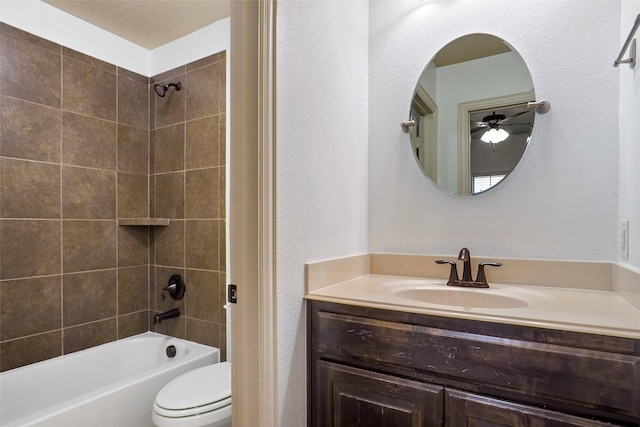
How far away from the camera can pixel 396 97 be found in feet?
5.43

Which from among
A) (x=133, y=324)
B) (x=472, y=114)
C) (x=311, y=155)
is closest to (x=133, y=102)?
(x=133, y=324)

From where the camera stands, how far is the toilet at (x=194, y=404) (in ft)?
4.58

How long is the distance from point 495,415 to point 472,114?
1171 millimetres

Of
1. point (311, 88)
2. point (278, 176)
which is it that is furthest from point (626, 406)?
point (311, 88)

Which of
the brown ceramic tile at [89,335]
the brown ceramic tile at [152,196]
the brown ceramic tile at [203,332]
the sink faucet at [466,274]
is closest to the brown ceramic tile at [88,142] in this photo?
the brown ceramic tile at [152,196]

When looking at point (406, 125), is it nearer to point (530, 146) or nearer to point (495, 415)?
point (530, 146)

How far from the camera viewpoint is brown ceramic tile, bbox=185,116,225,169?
2.18m

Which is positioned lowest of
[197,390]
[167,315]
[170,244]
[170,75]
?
[197,390]

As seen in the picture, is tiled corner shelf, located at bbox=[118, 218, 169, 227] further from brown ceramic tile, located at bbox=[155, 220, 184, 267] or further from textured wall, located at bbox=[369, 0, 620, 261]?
textured wall, located at bbox=[369, 0, 620, 261]

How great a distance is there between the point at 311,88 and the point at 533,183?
967 mm

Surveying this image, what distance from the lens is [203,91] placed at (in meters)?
2.24

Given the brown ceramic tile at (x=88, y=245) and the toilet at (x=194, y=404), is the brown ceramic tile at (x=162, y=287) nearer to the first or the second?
the brown ceramic tile at (x=88, y=245)

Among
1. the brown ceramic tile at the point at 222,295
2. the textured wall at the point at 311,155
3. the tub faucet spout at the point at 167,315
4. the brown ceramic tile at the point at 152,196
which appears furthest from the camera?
the brown ceramic tile at the point at 152,196

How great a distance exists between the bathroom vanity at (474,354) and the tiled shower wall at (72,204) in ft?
4.10
